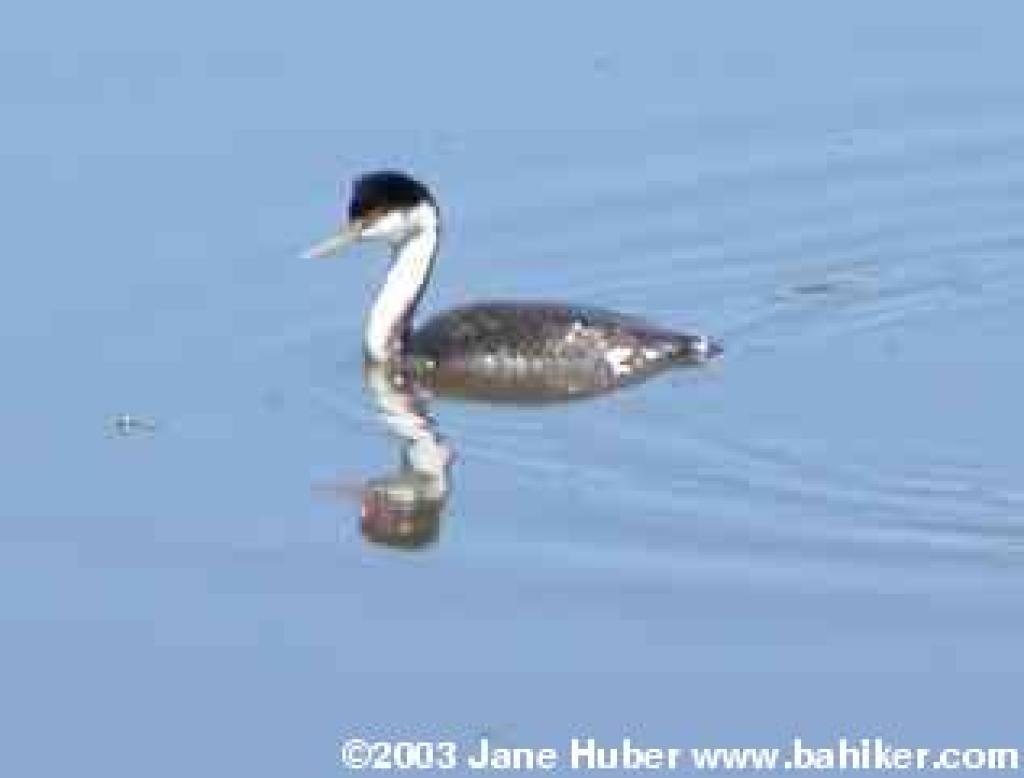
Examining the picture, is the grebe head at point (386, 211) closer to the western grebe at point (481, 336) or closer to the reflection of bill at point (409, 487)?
the western grebe at point (481, 336)

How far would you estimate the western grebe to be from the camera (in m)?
16.1

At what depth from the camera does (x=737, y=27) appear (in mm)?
19953

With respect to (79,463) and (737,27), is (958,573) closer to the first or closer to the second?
(79,463)

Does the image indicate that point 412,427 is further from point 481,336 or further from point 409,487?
point 409,487

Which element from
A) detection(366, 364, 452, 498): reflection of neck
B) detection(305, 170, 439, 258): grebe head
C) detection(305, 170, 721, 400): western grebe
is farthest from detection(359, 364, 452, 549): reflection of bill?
detection(305, 170, 439, 258): grebe head

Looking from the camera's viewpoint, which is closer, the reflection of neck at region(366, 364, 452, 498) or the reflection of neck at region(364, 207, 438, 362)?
the reflection of neck at region(366, 364, 452, 498)

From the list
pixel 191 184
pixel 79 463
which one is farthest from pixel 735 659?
pixel 191 184

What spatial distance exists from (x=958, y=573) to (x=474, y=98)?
6098 mm

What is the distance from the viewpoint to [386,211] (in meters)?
16.5

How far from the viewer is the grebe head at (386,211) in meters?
16.5

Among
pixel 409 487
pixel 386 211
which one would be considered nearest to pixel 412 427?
pixel 409 487

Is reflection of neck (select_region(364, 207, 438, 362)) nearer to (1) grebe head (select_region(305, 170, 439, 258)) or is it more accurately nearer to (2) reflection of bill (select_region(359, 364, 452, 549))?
(1) grebe head (select_region(305, 170, 439, 258))

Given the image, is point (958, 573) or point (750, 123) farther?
point (750, 123)

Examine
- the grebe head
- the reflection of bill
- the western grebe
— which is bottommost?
the reflection of bill
